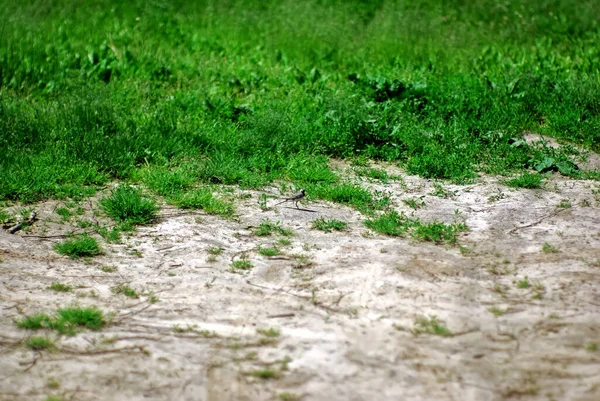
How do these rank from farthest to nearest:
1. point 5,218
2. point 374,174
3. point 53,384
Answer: point 374,174, point 5,218, point 53,384

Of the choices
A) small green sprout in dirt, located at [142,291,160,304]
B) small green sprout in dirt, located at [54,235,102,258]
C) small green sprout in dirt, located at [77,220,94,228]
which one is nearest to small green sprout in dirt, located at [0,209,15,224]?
small green sprout in dirt, located at [77,220,94,228]

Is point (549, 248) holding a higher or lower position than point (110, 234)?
higher

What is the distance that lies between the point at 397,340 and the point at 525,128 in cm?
433

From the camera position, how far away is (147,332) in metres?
4.31

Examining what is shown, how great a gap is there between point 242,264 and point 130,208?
1.35 metres

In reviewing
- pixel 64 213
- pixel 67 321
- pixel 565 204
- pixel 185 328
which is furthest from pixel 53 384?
pixel 565 204

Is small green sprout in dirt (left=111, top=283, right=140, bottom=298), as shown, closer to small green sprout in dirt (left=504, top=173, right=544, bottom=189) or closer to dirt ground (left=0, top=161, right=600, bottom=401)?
dirt ground (left=0, top=161, right=600, bottom=401)

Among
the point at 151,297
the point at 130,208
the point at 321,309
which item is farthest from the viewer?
the point at 130,208

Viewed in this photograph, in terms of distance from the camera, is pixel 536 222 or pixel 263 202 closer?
pixel 536 222

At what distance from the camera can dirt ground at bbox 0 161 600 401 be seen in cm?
379

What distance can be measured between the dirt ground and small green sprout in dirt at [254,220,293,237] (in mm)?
72

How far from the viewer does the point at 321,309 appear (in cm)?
449

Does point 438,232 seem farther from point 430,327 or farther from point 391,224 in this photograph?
point 430,327

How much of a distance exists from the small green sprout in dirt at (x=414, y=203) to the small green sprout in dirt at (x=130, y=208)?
2.07 metres
